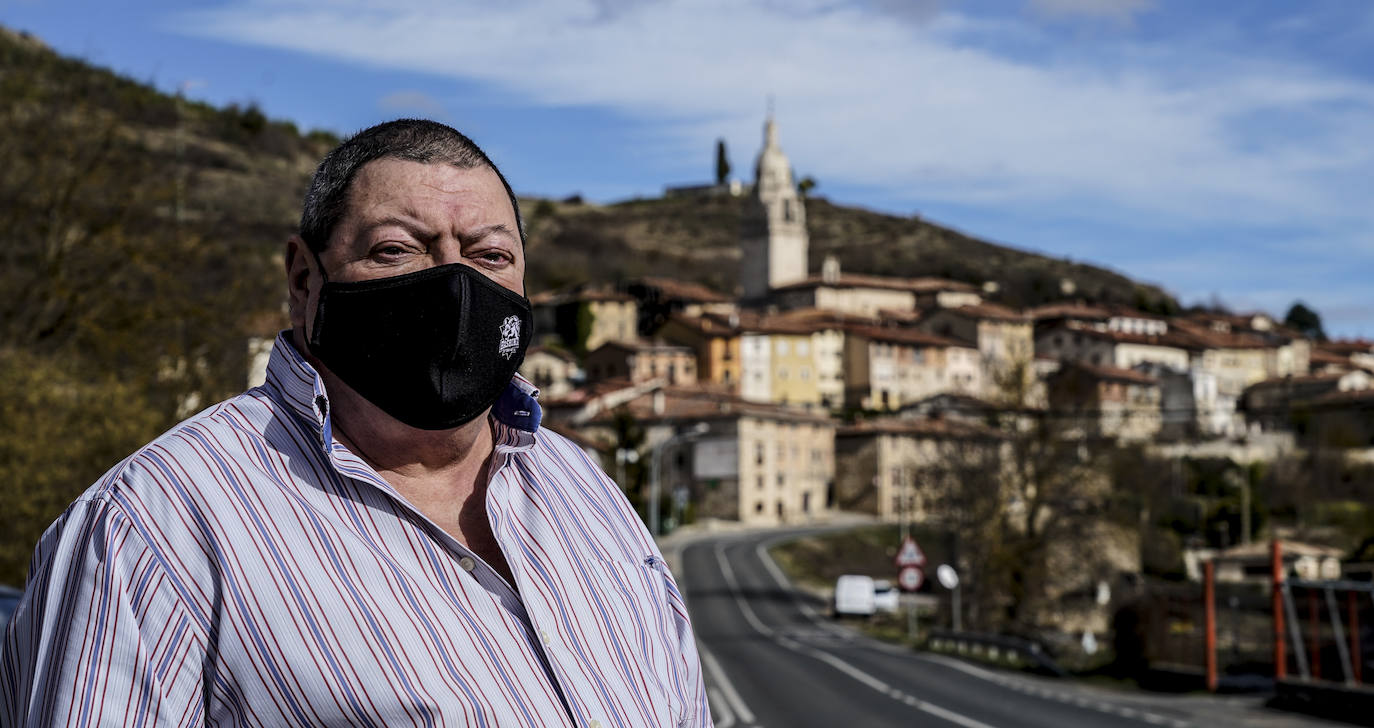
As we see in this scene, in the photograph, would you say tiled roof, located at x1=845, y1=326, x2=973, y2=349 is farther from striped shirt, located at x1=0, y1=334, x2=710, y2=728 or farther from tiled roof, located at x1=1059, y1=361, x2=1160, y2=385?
striped shirt, located at x1=0, y1=334, x2=710, y2=728

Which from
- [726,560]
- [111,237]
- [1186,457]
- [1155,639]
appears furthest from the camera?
[1186,457]

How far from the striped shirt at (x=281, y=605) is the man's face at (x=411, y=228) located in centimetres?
→ 16

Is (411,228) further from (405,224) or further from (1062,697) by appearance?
(1062,697)

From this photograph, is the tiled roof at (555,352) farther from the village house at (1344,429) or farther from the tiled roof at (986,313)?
the village house at (1344,429)

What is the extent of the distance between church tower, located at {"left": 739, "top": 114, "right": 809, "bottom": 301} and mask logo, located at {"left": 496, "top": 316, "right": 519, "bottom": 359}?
150065 millimetres

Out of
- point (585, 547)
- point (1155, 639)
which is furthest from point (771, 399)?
point (585, 547)

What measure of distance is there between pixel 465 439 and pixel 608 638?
42 centimetres

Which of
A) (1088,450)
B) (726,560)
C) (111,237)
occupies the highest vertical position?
(111,237)

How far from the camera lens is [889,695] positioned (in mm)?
24859

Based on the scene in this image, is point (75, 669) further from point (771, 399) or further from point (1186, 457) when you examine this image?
point (771, 399)

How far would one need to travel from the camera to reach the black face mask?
240cm

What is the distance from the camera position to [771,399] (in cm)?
12306

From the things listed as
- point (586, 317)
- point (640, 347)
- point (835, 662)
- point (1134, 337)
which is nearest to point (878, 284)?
point (1134, 337)

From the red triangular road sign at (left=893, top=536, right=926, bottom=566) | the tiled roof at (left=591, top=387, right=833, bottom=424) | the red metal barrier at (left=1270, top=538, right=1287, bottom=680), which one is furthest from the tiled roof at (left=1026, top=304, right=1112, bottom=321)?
the red metal barrier at (left=1270, top=538, right=1287, bottom=680)
